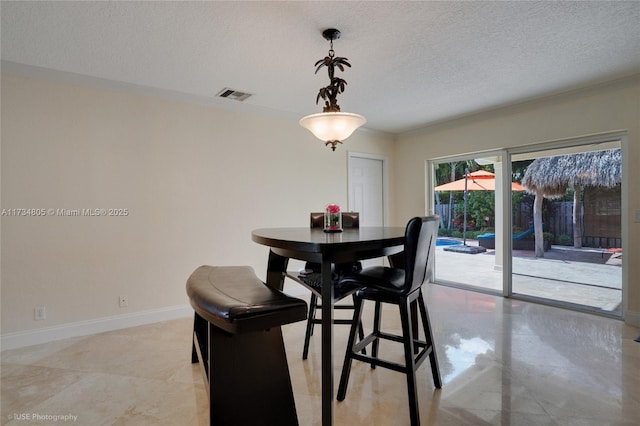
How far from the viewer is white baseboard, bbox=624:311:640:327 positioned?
10.0 feet

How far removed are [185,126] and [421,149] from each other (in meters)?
3.38

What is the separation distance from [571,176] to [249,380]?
4.00 m

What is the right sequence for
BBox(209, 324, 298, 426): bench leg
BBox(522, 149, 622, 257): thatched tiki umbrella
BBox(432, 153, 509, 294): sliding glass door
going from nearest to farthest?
1. BBox(209, 324, 298, 426): bench leg
2. BBox(522, 149, 622, 257): thatched tiki umbrella
3. BBox(432, 153, 509, 294): sliding glass door

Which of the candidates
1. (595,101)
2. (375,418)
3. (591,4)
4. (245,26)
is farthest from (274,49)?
(595,101)

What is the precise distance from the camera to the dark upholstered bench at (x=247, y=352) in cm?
122

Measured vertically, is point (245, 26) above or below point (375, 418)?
above

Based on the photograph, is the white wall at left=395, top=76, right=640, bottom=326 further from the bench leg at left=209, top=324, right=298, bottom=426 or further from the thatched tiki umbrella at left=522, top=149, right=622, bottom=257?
the bench leg at left=209, top=324, right=298, bottom=426

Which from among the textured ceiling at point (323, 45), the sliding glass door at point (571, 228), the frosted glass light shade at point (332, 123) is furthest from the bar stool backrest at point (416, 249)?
the sliding glass door at point (571, 228)

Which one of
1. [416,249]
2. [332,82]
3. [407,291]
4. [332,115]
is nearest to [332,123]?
[332,115]

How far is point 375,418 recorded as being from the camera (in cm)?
174

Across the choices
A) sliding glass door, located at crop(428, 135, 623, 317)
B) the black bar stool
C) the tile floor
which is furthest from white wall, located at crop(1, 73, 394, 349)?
sliding glass door, located at crop(428, 135, 623, 317)

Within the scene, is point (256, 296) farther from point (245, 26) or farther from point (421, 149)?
point (421, 149)

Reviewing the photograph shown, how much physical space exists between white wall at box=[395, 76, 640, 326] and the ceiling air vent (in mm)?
2801

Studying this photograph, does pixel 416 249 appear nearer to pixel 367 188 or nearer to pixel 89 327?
pixel 89 327
